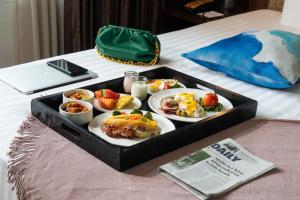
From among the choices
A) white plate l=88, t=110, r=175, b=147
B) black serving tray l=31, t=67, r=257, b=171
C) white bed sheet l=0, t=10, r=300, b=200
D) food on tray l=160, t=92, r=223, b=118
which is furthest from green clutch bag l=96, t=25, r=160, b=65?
white plate l=88, t=110, r=175, b=147

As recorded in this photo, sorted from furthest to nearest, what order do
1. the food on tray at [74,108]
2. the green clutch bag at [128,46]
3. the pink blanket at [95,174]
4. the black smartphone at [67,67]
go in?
the green clutch bag at [128,46] < the black smartphone at [67,67] < the food on tray at [74,108] < the pink blanket at [95,174]

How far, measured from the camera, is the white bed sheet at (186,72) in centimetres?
135

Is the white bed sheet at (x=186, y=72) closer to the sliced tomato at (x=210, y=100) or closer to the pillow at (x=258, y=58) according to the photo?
the pillow at (x=258, y=58)

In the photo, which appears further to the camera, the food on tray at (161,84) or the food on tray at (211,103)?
Result: the food on tray at (161,84)

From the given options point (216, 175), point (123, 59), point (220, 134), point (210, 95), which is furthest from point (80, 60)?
point (216, 175)

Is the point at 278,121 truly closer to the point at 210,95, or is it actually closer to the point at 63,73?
the point at 210,95

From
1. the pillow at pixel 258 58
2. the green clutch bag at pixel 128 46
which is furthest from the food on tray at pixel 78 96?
the pillow at pixel 258 58

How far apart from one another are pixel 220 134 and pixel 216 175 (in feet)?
0.85

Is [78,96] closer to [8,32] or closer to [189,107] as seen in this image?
[189,107]

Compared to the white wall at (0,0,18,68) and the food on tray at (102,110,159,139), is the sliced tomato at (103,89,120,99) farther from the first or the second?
the white wall at (0,0,18,68)

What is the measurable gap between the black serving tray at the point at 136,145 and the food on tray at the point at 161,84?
81 millimetres

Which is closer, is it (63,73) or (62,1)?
(63,73)

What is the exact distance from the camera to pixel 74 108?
52.5 inches

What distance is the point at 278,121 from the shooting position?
151 centimetres
